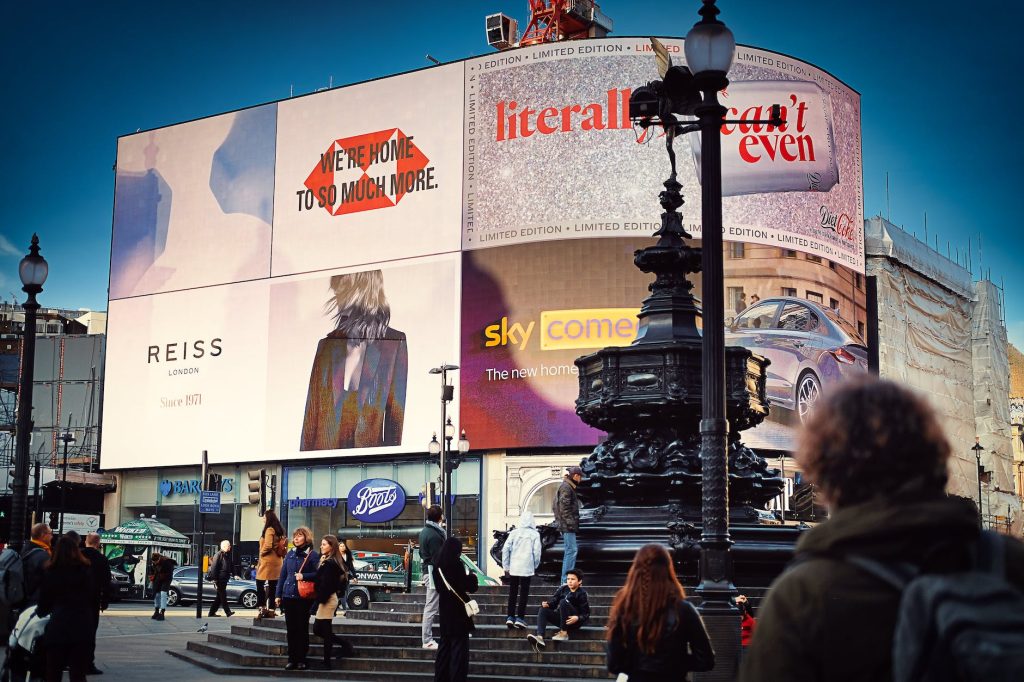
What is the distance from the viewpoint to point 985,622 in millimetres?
2357

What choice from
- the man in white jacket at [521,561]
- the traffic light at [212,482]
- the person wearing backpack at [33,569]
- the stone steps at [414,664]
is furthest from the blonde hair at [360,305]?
the person wearing backpack at [33,569]

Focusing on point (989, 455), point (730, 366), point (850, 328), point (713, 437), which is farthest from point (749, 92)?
point (713, 437)

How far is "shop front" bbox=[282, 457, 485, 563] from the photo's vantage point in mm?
53469

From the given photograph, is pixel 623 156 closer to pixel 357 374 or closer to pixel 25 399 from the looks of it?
pixel 357 374

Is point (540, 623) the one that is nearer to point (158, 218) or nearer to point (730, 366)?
point (730, 366)

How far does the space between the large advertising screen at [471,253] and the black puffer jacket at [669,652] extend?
4421 centimetres

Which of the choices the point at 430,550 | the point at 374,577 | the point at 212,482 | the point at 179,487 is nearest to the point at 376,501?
the point at 179,487

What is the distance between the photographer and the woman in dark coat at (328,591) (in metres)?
15.7

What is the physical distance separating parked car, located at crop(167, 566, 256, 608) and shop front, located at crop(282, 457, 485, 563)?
13139 mm

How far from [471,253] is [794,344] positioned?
13135 millimetres

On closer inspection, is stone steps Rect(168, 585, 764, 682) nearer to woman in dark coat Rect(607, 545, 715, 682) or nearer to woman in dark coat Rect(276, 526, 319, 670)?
woman in dark coat Rect(276, 526, 319, 670)

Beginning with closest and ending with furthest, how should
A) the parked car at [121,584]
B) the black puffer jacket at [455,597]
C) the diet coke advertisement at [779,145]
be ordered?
the black puffer jacket at [455,597], the parked car at [121,584], the diet coke advertisement at [779,145]

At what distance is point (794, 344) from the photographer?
51.3m

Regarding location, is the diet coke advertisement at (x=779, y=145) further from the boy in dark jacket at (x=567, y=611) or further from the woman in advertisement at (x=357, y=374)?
the boy in dark jacket at (x=567, y=611)
